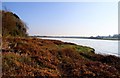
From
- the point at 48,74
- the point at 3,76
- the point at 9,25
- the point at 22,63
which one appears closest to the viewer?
the point at 3,76

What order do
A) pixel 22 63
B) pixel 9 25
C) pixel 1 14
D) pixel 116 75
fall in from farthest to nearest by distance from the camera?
1. pixel 9 25
2. pixel 1 14
3. pixel 116 75
4. pixel 22 63

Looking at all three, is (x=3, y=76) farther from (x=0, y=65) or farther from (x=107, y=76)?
(x=107, y=76)

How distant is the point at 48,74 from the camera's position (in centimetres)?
1248

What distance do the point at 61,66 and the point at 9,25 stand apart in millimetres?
13077

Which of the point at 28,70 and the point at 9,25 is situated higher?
the point at 9,25

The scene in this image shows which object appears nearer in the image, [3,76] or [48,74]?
[3,76]

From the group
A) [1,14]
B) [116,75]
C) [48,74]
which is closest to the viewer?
[48,74]

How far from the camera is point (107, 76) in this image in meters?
14.3

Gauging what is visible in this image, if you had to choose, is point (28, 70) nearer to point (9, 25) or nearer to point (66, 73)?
point (66, 73)

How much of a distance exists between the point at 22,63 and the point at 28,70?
1.19 meters

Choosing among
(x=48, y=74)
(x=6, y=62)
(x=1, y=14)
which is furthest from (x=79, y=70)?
(x=1, y=14)

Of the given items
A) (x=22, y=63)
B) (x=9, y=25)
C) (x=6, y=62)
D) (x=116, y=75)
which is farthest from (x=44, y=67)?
(x=9, y=25)

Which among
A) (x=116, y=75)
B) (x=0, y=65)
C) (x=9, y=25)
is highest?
(x=9, y=25)

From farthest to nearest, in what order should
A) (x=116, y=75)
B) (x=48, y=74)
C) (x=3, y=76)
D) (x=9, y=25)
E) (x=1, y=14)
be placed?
(x=9, y=25)
(x=1, y=14)
(x=116, y=75)
(x=48, y=74)
(x=3, y=76)
